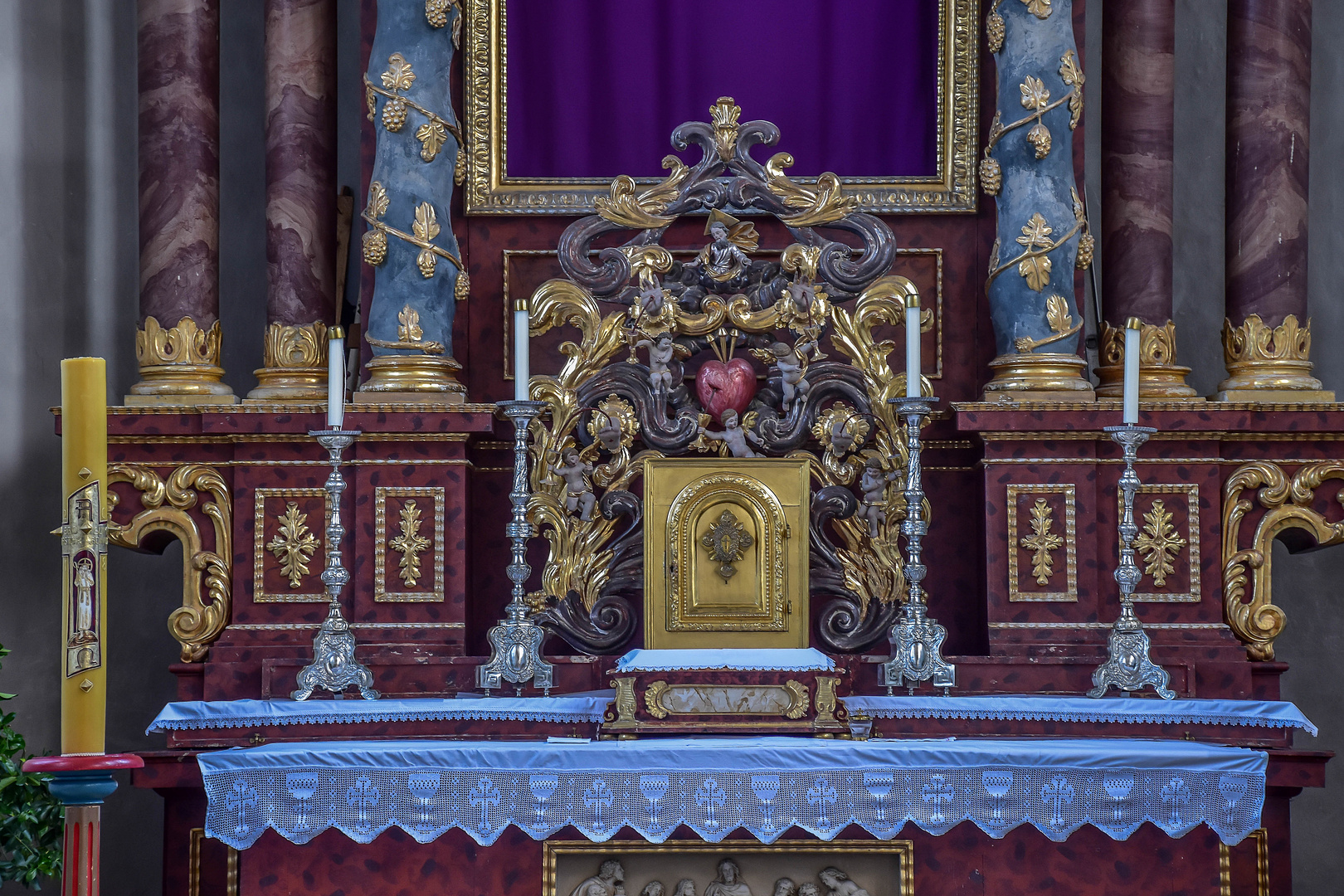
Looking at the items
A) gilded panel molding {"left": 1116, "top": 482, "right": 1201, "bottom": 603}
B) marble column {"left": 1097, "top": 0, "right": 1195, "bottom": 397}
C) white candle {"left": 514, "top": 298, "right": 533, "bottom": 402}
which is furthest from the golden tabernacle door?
marble column {"left": 1097, "top": 0, "right": 1195, "bottom": 397}

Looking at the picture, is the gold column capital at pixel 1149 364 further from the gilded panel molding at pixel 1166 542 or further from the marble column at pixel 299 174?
the marble column at pixel 299 174

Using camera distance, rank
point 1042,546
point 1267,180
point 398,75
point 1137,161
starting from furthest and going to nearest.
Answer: point 1137,161 < point 1267,180 < point 398,75 < point 1042,546

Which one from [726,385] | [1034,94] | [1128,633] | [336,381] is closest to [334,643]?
[336,381]

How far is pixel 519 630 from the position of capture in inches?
208

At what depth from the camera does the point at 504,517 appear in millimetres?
6371

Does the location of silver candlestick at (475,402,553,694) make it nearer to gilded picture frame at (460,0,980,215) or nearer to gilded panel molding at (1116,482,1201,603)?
gilded picture frame at (460,0,980,215)

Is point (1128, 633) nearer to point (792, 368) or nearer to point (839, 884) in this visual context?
point (839, 884)

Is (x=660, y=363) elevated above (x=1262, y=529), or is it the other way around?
(x=660, y=363)

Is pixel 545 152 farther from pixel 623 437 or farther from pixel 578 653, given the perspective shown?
pixel 578 653

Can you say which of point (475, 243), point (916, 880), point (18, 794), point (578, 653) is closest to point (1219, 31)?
point (475, 243)

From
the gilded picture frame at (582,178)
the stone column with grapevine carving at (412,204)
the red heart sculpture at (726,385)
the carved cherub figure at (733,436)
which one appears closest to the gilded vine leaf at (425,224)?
the stone column with grapevine carving at (412,204)

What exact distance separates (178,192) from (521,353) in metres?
2.08

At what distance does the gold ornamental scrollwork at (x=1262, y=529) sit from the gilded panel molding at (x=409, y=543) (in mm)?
2882

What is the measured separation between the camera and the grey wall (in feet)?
22.2
